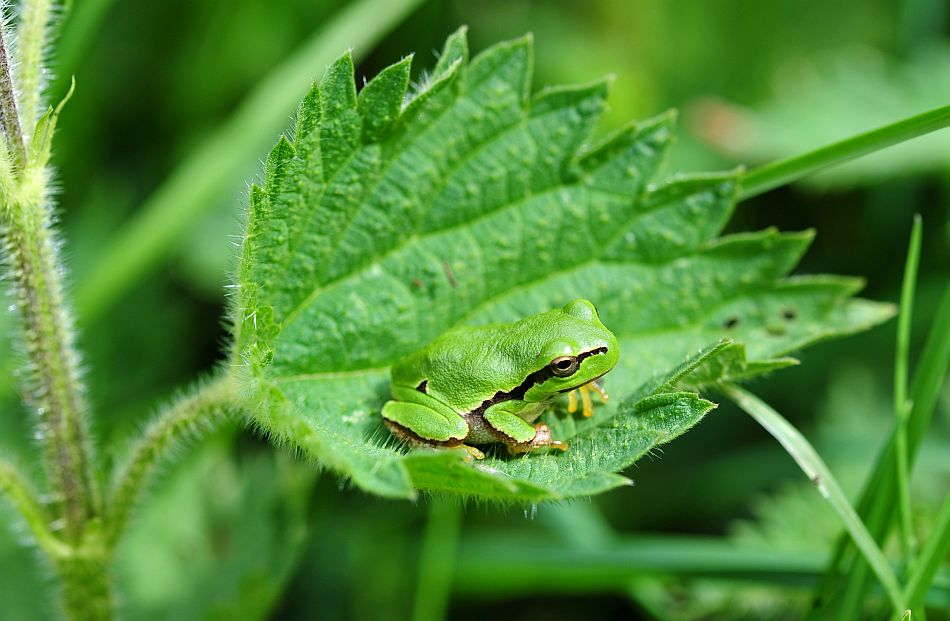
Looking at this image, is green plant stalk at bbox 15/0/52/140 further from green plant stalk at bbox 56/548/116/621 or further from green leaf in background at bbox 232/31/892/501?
green plant stalk at bbox 56/548/116/621

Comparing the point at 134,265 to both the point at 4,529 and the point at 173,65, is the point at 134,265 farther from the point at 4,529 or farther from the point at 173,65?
the point at 173,65

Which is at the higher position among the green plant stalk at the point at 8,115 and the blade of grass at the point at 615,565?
the green plant stalk at the point at 8,115

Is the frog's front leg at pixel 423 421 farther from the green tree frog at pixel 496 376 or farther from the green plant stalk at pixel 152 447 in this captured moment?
the green plant stalk at pixel 152 447

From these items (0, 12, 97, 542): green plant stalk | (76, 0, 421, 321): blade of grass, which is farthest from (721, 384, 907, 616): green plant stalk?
(76, 0, 421, 321): blade of grass

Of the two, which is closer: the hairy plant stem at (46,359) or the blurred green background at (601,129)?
the hairy plant stem at (46,359)

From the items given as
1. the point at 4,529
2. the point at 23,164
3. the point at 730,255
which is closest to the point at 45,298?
the point at 23,164

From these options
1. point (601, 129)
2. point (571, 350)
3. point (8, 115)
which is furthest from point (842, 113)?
point (8, 115)

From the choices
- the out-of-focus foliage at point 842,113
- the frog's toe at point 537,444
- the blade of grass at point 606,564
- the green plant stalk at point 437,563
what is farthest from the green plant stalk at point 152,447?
the out-of-focus foliage at point 842,113

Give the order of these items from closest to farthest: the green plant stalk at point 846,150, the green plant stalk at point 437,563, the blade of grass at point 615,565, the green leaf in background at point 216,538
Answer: the green plant stalk at point 846,150, the blade of grass at point 615,565, the green leaf in background at point 216,538, the green plant stalk at point 437,563
